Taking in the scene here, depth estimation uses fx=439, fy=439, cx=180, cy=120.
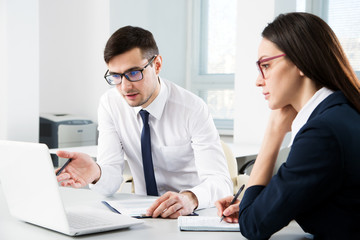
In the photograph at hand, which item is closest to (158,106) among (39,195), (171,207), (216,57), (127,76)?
(127,76)

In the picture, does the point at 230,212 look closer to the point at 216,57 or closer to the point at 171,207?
the point at 171,207

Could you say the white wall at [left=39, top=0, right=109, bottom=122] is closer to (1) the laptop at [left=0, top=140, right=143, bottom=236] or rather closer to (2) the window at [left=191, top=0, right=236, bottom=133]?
(2) the window at [left=191, top=0, right=236, bottom=133]

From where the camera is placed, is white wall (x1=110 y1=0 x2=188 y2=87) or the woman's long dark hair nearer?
the woman's long dark hair

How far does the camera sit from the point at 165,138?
212 cm

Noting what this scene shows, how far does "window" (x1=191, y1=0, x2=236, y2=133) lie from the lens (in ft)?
16.5

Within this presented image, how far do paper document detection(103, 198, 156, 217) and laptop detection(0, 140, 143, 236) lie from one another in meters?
0.10

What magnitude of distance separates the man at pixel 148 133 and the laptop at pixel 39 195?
37cm

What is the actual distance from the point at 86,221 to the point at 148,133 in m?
0.75

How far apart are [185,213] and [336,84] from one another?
2.29 feet

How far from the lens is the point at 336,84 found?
45.1 inches

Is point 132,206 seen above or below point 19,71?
below

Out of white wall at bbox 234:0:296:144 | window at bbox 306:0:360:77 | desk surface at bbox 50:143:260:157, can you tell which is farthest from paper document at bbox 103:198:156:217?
window at bbox 306:0:360:77

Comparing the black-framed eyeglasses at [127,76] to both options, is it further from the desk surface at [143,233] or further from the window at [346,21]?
the window at [346,21]

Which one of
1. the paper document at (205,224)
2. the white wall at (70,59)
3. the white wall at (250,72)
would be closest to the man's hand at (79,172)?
the paper document at (205,224)
